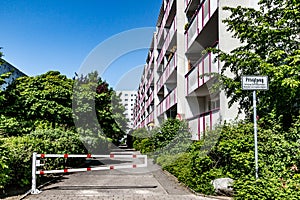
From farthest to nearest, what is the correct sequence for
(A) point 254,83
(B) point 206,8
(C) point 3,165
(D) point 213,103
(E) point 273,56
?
(D) point 213,103, (B) point 206,8, (E) point 273,56, (C) point 3,165, (A) point 254,83

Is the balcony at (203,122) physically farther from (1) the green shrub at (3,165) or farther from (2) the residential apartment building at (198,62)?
(1) the green shrub at (3,165)

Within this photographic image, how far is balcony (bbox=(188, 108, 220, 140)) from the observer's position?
44.6 ft

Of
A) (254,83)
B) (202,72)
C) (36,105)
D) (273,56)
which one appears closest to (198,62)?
(202,72)

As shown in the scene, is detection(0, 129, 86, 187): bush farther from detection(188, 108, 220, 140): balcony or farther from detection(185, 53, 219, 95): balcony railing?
detection(185, 53, 219, 95): balcony railing

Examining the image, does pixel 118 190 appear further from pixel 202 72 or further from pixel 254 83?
pixel 202 72

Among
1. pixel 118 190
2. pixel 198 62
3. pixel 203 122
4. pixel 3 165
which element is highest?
pixel 198 62

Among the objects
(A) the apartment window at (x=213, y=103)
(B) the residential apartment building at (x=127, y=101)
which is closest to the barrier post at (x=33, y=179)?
(A) the apartment window at (x=213, y=103)

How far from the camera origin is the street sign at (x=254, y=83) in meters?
7.84

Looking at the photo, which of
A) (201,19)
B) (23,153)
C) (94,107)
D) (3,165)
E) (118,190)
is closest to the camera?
(3,165)

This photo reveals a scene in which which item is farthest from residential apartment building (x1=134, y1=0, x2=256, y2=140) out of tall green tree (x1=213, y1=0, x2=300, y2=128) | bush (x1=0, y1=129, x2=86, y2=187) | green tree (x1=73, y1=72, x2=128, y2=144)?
bush (x1=0, y1=129, x2=86, y2=187)

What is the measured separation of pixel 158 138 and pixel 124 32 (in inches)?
267

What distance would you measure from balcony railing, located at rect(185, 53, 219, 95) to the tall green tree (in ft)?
5.08

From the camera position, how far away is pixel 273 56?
30.3ft

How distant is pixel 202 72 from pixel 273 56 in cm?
643
